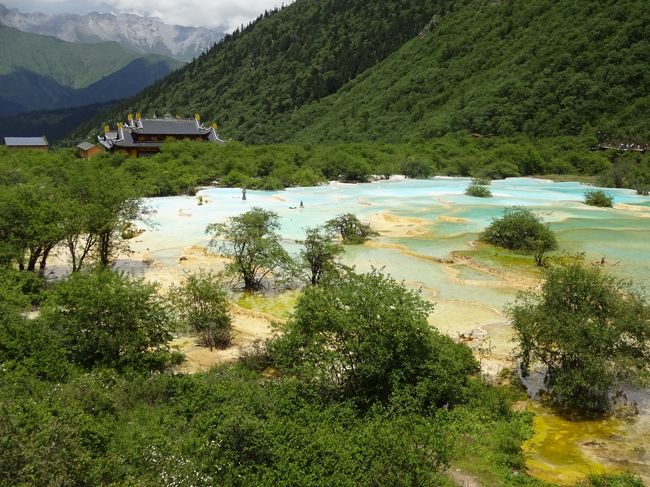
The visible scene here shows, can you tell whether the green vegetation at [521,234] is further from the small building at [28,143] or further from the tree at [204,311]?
the small building at [28,143]

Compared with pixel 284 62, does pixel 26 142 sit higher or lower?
lower

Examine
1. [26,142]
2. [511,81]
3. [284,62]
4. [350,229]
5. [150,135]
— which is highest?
[284,62]

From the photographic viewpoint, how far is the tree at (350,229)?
28.4 metres

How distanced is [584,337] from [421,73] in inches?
4779

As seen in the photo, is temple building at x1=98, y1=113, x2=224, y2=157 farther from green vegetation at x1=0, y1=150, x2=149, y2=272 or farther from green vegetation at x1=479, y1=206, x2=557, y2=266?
green vegetation at x1=479, y1=206, x2=557, y2=266

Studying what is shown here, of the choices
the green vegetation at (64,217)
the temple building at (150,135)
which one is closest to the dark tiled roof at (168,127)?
the temple building at (150,135)

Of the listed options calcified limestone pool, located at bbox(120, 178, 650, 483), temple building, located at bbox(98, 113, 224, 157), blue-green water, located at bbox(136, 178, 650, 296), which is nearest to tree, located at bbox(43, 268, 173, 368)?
calcified limestone pool, located at bbox(120, 178, 650, 483)

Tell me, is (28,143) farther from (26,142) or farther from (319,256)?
(319,256)

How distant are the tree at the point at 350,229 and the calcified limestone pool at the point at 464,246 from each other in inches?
35.8

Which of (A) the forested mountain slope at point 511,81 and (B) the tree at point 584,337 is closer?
(B) the tree at point 584,337

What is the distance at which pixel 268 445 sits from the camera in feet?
26.4

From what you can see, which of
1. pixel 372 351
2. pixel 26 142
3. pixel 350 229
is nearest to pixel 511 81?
pixel 350 229

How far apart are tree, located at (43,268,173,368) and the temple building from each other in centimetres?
5650

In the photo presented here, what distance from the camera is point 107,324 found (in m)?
11.9
